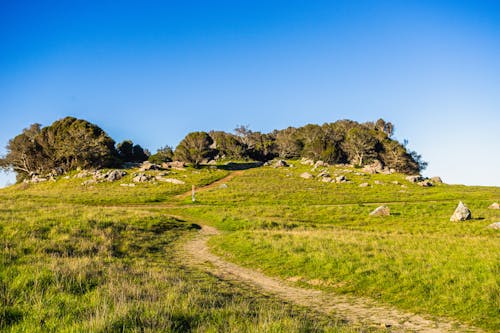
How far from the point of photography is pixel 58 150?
67.1m

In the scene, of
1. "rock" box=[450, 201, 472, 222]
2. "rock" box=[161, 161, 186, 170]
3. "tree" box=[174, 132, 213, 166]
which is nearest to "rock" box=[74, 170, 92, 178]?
"rock" box=[161, 161, 186, 170]

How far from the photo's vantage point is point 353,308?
940 centimetres

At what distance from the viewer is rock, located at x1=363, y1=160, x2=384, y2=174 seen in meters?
78.5

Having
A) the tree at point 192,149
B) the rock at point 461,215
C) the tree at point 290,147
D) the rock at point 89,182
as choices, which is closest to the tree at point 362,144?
the tree at point 290,147

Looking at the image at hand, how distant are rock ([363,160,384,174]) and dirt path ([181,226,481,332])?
2729 inches

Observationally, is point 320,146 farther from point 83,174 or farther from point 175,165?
point 83,174

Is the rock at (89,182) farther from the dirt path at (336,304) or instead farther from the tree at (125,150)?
the dirt path at (336,304)

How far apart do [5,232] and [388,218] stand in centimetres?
2878

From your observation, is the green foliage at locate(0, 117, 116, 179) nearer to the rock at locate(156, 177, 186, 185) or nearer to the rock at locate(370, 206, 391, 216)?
the rock at locate(156, 177, 186, 185)

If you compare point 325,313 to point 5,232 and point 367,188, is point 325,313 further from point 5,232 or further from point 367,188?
point 367,188

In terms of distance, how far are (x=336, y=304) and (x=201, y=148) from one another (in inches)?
2854

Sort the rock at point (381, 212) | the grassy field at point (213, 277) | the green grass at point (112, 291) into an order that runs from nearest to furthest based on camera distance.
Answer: the green grass at point (112, 291)
the grassy field at point (213, 277)
the rock at point (381, 212)

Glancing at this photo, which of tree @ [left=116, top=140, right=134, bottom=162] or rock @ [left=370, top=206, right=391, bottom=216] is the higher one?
tree @ [left=116, top=140, right=134, bottom=162]

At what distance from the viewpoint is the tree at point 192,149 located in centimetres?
7569
